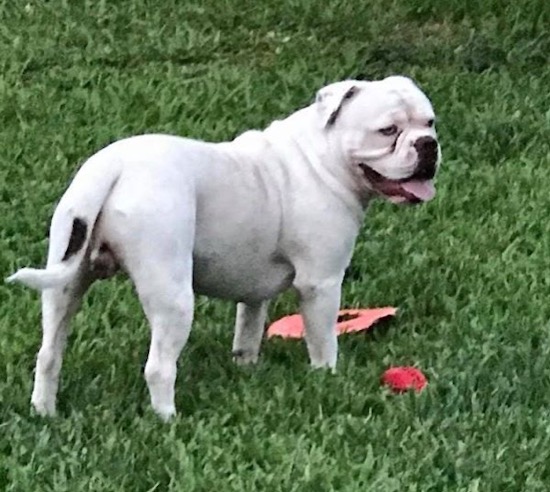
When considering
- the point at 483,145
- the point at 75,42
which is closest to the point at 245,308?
the point at 483,145

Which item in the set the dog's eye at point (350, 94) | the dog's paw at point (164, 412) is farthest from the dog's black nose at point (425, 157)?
the dog's paw at point (164, 412)

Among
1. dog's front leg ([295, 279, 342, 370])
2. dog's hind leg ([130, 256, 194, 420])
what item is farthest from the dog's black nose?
dog's hind leg ([130, 256, 194, 420])

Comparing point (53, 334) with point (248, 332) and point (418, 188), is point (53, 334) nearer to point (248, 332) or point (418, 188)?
point (248, 332)

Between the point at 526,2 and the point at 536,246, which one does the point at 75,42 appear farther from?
the point at 536,246

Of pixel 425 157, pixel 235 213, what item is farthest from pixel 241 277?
pixel 425 157

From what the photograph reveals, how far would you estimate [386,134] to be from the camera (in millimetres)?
4676

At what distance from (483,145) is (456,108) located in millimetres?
526

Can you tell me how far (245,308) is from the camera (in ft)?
16.7

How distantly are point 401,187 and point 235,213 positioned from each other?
54cm

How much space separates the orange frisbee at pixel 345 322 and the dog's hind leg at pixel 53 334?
113cm

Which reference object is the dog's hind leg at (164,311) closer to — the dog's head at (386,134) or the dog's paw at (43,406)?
the dog's paw at (43,406)

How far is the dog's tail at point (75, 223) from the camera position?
429cm

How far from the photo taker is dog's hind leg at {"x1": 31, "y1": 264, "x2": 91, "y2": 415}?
4484 millimetres

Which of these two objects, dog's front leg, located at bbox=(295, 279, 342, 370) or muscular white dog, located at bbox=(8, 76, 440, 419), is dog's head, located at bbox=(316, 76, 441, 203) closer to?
muscular white dog, located at bbox=(8, 76, 440, 419)
